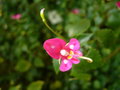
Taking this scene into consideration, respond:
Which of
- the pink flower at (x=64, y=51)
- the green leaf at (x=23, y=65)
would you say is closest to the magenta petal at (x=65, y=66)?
the pink flower at (x=64, y=51)

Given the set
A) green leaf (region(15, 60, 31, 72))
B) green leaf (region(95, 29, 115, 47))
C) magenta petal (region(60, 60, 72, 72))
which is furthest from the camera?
green leaf (region(15, 60, 31, 72))

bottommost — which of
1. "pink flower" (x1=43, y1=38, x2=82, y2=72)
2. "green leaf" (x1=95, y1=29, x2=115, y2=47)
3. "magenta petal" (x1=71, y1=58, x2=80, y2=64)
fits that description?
"green leaf" (x1=95, y1=29, x2=115, y2=47)

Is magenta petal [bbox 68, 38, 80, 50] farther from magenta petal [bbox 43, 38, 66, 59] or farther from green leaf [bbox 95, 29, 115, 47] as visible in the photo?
green leaf [bbox 95, 29, 115, 47]

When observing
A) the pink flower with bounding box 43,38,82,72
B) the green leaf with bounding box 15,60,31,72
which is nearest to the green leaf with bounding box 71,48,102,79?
the pink flower with bounding box 43,38,82,72

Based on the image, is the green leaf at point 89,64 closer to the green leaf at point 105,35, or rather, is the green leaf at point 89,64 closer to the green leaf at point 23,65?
the green leaf at point 105,35

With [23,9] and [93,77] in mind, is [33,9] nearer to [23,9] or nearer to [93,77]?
[23,9]

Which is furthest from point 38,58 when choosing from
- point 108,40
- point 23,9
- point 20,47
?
point 108,40

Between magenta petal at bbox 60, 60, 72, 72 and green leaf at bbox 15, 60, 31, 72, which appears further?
green leaf at bbox 15, 60, 31, 72
